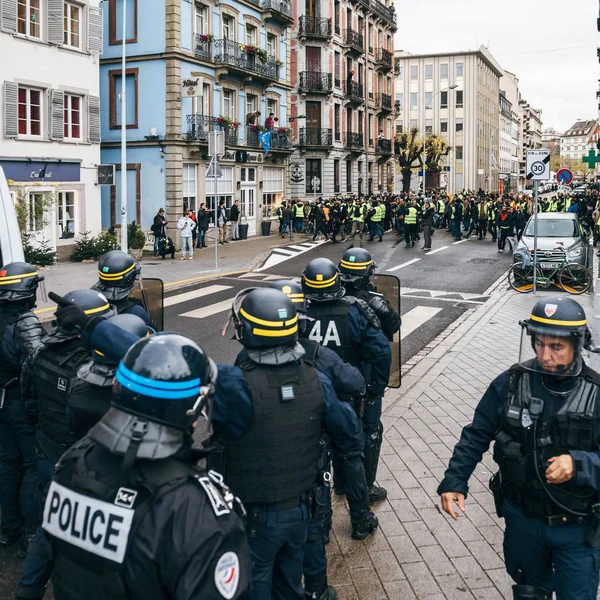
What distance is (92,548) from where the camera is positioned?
2086mm

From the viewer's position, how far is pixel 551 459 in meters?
3.24

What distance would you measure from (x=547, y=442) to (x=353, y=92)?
Result: 153 ft

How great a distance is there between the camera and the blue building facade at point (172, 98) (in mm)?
27766

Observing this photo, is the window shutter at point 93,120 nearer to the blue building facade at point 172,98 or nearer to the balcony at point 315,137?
the blue building facade at point 172,98

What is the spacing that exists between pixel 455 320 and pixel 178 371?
11766 mm

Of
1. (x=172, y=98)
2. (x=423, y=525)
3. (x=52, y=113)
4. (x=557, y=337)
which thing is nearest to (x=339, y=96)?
(x=172, y=98)

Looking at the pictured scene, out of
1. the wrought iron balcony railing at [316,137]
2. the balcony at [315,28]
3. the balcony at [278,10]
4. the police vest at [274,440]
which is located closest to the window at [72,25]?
the balcony at [278,10]

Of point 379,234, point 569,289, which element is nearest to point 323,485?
point 569,289

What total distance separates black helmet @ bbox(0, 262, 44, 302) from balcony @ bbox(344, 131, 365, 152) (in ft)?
141

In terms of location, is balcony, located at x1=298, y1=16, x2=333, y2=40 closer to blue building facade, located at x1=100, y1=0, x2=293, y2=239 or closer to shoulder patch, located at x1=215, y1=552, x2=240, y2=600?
blue building facade, located at x1=100, y1=0, x2=293, y2=239

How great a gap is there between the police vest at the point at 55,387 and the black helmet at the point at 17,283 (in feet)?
3.36

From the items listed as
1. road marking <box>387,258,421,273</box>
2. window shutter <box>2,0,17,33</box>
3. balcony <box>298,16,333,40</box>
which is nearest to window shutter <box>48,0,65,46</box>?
window shutter <box>2,0,17,33</box>

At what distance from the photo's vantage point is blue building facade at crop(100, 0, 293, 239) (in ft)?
91.1

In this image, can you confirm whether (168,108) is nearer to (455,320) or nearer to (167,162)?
(167,162)
